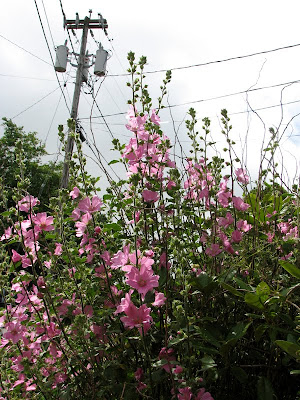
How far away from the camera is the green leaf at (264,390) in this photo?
1146mm

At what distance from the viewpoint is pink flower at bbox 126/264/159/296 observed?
116 cm

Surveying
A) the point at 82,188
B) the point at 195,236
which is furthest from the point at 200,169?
the point at 82,188

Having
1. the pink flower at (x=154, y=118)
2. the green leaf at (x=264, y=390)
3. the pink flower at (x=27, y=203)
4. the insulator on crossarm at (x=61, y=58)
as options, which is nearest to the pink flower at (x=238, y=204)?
the pink flower at (x=154, y=118)

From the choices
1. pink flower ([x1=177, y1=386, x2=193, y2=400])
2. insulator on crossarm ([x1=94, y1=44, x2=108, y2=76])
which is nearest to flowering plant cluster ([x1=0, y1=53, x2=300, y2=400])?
pink flower ([x1=177, y1=386, x2=193, y2=400])

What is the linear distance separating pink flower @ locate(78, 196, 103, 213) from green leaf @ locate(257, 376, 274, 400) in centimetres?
82

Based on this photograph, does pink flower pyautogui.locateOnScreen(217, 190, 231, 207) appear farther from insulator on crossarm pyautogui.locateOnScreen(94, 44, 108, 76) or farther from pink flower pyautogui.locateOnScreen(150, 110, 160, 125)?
insulator on crossarm pyautogui.locateOnScreen(94, 44, 108, 76)

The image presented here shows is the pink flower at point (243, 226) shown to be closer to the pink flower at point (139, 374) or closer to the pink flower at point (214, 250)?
the pink flower at point (214, 250)

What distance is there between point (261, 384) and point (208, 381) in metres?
0.19

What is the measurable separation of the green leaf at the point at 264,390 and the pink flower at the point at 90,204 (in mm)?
820

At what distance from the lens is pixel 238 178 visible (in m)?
1.97

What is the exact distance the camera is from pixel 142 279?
1.18 metres

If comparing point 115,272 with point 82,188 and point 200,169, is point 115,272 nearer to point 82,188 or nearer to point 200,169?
point 82,188

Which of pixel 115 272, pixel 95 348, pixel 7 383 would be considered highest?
pixel 115 272

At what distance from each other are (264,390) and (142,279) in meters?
0.50
